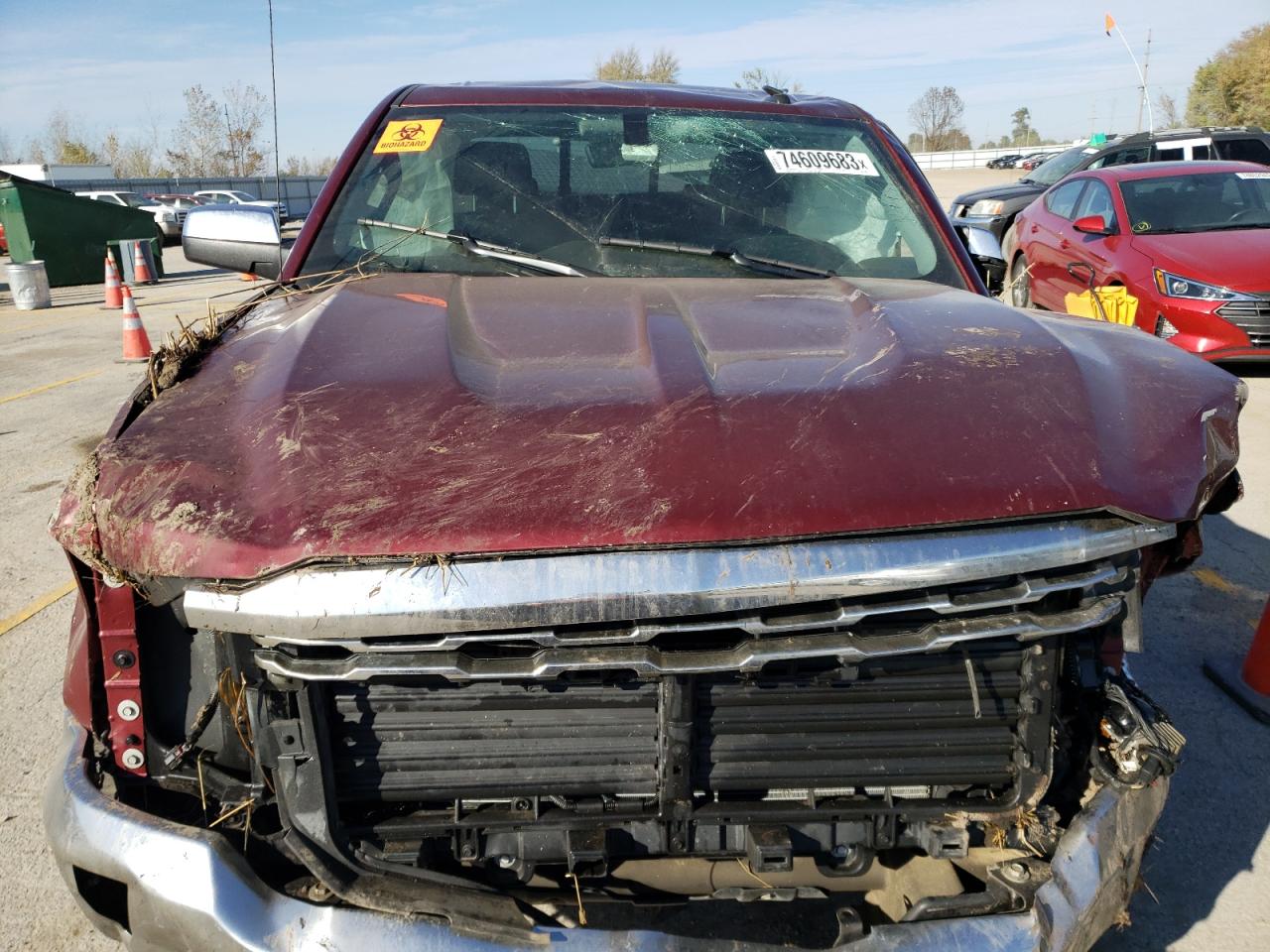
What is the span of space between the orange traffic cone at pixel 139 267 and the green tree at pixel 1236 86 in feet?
136

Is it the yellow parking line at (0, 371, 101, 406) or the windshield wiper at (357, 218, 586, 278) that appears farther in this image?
the yellow parking line at (0, 371, 101, 406)

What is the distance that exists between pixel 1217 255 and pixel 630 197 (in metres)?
6.23

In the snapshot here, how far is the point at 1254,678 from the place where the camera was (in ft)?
11.6

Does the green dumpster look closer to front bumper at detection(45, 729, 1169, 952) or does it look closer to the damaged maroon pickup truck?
the damaged maroon pickup truck

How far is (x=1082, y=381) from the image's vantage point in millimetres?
1970

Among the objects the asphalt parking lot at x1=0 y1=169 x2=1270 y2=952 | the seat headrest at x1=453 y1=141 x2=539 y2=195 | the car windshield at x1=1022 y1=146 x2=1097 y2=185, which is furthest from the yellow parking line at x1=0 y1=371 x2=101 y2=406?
the car windshield at x1=1022 y1=146 x2=1097 y2=185

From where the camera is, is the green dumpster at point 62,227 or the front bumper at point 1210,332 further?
the green dumpster at point 62,227

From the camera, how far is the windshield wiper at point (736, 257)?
283 cm

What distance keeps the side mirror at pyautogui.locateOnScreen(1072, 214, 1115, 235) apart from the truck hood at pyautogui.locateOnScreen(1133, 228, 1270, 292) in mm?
238

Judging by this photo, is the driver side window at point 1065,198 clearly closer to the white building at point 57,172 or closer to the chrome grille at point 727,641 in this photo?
the chrome grille at point 727,641

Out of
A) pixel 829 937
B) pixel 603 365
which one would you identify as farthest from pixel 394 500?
pixel 829 937

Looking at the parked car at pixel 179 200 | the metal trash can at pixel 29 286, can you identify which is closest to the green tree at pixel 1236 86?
the parked car at pixel 179 200

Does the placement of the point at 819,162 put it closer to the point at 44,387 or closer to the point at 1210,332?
the point at 1210,332

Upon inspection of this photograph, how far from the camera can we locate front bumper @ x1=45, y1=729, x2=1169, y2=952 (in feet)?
5.26
